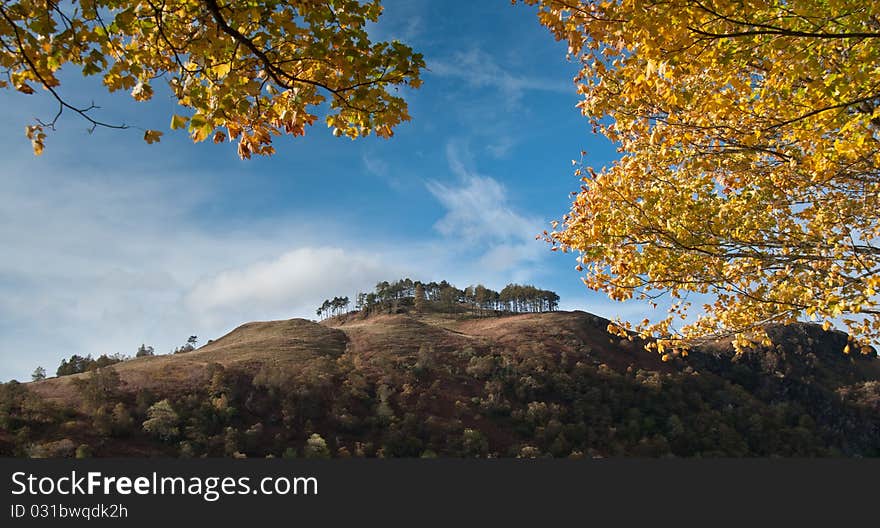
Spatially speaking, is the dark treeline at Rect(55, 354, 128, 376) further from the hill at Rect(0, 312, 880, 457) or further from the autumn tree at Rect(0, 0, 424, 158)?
the autumn tree at Rect(0, 0, 424, 158)

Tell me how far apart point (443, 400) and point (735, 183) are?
50838 mm

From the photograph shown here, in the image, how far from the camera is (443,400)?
5800 centimetres

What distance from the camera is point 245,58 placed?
16.8 ft

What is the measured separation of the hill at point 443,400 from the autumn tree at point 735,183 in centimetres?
3742

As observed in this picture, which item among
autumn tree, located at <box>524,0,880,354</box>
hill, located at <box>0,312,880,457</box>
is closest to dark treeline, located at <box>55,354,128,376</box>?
hill, located at <box>0,312,880,457</box>

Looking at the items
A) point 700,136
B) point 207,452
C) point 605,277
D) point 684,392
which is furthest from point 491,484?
point 684,392

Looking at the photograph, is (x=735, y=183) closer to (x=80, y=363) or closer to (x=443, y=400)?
(x=443, y=400)

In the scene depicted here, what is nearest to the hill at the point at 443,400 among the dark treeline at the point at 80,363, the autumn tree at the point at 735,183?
the dark treeline at the point at 80,363

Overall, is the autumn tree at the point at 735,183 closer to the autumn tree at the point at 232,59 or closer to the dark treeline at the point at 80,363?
the autumn tree at the point at 232,59

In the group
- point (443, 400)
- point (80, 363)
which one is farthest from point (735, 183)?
point (80, 363)

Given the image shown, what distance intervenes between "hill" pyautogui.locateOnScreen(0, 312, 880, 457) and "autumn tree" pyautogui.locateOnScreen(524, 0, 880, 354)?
123 feet

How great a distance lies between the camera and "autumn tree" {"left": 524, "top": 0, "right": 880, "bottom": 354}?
656 centimetres

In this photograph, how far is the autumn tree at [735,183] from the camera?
656cm

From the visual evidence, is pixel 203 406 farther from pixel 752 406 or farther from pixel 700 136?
pixel 752 406
